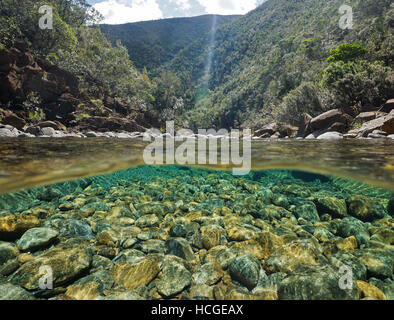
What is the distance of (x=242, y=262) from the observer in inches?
132

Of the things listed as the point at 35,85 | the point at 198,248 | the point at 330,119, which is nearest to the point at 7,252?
the point at 198,248

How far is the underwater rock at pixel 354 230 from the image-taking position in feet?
14.2

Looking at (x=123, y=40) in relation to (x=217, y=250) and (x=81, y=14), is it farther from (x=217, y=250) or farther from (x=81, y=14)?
(x=217, y=250)

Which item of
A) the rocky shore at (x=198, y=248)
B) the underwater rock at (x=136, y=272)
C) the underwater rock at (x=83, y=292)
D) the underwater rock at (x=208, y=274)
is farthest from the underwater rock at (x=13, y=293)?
the underwater rock at (x=208, y=274)

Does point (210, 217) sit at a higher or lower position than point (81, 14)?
lower

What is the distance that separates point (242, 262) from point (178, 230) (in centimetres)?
160

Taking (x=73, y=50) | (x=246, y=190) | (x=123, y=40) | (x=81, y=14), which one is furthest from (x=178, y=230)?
(x=123, y=40)

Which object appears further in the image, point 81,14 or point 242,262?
point 81,14

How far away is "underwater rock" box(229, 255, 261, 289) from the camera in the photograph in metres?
3.16

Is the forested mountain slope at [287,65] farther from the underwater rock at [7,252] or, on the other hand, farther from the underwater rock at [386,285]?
the underwater rock at [7,252]

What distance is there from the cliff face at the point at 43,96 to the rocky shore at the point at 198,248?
22314 mm

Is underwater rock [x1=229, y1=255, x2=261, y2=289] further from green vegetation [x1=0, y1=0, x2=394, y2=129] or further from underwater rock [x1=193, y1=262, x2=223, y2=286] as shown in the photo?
green vegetation [x1=0, y1=0, x2=394, y2=129]
